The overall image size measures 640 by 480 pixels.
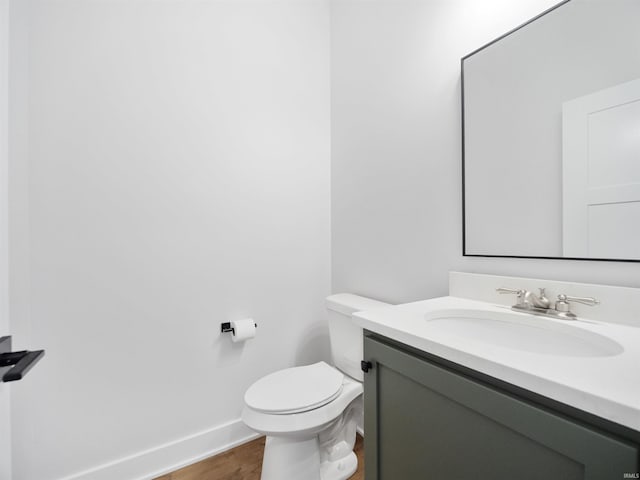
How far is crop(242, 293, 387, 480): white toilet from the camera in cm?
109

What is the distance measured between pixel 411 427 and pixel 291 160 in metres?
1.44

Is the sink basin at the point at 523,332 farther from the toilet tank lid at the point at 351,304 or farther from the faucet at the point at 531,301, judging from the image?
the toilet tank lid at the point at 351,304

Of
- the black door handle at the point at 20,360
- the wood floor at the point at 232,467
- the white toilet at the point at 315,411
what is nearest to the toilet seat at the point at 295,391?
the white toilet at the point at 315,411

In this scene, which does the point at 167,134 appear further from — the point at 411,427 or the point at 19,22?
the point at 411,427

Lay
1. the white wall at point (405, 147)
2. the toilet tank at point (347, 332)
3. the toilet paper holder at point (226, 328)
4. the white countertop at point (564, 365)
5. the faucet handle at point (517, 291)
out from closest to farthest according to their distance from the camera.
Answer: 1. the white countertop at point (564, 365)
2. the faucet handle at point (517, 291)
3. the white wall at point (405, 147)
4. the toilet tank at point (347, 332)
5. the toilet paper holder at point (226, 328)

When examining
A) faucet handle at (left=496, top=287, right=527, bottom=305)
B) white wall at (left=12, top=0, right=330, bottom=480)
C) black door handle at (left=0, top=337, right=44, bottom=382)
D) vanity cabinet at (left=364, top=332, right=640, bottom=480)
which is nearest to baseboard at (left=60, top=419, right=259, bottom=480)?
white wall at (left=12, top=0, right=330, bottom=480)

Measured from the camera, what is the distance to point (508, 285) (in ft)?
3.19

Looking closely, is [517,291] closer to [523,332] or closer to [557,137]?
[523,332]

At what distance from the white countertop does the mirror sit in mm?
271

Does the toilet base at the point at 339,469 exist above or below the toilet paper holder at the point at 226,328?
below

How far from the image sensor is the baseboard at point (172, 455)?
1227 mm

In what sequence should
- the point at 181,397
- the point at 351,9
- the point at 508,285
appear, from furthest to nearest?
the point at 351,9 → the point at 181,397 → the point at 508,285

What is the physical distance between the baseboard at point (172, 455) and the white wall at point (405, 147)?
0.97 m

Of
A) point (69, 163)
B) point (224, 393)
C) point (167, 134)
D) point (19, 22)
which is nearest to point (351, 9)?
point (167, 134)
